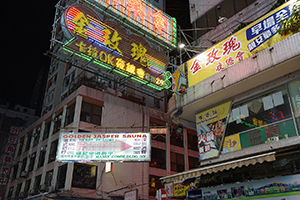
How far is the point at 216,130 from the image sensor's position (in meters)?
10.8

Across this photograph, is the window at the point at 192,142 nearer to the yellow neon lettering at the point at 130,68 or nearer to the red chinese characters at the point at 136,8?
the red chinese characters at the point at 136,8

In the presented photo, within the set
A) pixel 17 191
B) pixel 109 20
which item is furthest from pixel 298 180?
pixel 17 191

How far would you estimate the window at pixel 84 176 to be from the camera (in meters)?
19.8

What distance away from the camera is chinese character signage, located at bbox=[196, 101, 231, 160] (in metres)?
10.5

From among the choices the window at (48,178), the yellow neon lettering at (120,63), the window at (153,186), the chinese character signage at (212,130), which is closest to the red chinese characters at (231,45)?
the chinese character signage at (212,130)

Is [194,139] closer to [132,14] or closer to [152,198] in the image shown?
[152,198]

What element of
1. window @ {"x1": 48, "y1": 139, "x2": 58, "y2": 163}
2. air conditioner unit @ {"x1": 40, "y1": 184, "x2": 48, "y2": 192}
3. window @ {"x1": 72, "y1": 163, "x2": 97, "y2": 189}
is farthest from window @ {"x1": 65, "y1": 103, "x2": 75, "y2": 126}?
air conditioner unit @ {"x1": 40, "y1": 184, "x2": 48, "y2": 192}

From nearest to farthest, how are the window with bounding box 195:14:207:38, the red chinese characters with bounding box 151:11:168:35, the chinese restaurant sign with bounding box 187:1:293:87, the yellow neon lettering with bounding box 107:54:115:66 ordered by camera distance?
the chinese restaurant sign with bounding box 187:1:293:87
the yellow neon lettering with bounding box 107:54:115:66
the red chinese characters with bounding box 151:11:168:35
the window with bounding box 195:14:207:38

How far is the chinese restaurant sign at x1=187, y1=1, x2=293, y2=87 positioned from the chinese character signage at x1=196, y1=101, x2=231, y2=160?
5.66ft

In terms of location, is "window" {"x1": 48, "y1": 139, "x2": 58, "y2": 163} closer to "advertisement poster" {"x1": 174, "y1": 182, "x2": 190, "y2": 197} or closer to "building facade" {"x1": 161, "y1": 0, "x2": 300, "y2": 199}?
"advertisement poster" {"x1": 174, "y1": 182, "x2": 190, "y2": 197}

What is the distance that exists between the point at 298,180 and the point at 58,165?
1882cm

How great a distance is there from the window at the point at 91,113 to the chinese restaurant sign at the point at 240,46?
12.7 m

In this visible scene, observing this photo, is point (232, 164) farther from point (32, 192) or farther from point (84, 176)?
point (32, 192)

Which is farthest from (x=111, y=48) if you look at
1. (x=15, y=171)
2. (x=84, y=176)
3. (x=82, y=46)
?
(x=15, y=171)
